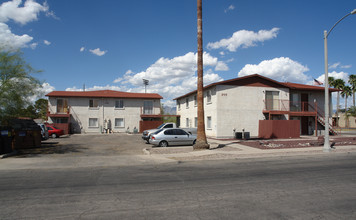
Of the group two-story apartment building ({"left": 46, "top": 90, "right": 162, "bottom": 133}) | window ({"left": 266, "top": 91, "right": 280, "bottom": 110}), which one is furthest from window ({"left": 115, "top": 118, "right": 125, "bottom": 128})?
window ({"left": 266, "top": 91, "right": 280, "bottom": 110})

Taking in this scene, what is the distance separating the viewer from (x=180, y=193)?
616cm

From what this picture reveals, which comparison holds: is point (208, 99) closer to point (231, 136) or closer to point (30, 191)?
point (231, 136)

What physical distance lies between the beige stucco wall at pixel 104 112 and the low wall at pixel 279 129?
17.0 metres

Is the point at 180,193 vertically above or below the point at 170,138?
below

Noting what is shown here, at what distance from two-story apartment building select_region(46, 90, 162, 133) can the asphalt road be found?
25722mm

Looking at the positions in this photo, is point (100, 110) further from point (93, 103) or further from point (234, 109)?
point (234, 109)

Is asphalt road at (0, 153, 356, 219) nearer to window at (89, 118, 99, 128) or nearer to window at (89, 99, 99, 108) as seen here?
window at (89, 118, 99, 128)

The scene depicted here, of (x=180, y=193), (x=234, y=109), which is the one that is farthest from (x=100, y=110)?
(x=180, y=193)

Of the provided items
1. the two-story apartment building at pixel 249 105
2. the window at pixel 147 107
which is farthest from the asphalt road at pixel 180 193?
the window at pixel 147 107

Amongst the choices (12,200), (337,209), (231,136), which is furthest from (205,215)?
(231,136)

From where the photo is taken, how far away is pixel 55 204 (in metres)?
Answer: 5.32

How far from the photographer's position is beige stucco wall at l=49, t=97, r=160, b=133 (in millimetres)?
34094

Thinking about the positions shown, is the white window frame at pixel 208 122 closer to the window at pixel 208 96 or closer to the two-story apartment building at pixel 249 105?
the two-story apartment building at pixel 249 105

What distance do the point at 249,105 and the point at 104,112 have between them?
2056 centimetres
